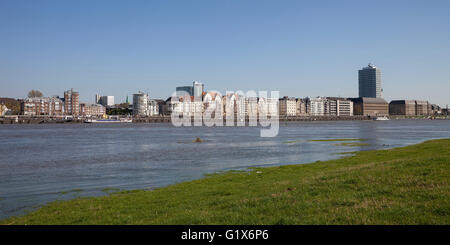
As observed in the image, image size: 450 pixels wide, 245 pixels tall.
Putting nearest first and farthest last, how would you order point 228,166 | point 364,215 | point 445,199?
1. point 364,215
2. point 445,199
3. point 228,166

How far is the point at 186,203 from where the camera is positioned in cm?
1448

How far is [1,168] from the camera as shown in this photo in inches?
1283

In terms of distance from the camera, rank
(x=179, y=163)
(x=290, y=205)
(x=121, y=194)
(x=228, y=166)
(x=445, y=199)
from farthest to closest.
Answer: (x=179, y=163) → (x=228, y=166) → (x=121, y=194) → (x=290, y=205) → (x=445, y=199)

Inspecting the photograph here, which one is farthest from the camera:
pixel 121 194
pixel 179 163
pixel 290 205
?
pixel 179 163

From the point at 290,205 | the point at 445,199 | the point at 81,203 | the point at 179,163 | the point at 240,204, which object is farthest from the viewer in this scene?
the point at 179,163

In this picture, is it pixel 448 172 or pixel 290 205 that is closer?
pixel 290 205

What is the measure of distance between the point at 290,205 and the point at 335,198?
1516mm
